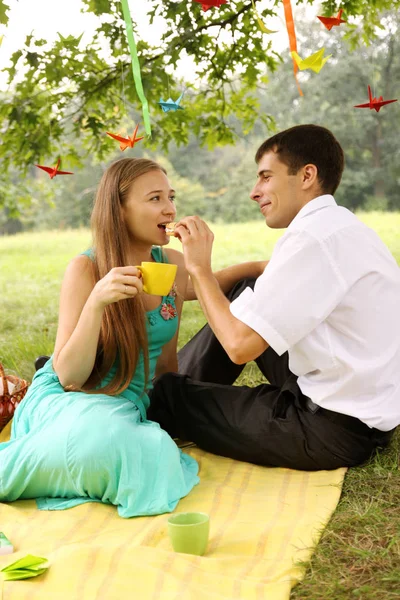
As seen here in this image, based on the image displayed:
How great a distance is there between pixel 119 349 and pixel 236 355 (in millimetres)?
665

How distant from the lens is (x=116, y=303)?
3428 millimetres

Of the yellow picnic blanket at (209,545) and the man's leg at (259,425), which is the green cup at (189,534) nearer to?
the yellow picnic blanket at (209,545)

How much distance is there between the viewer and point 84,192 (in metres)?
27.8

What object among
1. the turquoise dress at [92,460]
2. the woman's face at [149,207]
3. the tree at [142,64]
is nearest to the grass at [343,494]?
the turquoise dress at [92,460]

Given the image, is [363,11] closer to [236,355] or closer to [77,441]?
[236,355]

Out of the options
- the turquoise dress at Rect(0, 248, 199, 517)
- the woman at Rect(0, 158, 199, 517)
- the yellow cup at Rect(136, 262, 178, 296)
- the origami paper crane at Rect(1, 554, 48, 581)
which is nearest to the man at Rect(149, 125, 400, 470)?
the yellow cup at Rect(136, 262, 178, 296)

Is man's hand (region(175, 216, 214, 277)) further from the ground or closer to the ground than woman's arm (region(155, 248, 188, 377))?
further from the ground

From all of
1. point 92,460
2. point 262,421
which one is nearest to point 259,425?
point 262,421

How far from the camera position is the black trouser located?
130 inches

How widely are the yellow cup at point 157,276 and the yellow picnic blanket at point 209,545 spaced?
905 millimetres

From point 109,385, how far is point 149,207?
84 centimetres

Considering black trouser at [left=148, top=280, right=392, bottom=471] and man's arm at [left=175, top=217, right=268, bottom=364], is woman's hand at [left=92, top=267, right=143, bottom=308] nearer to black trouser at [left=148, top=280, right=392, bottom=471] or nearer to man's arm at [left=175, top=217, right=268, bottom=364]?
man's arm at [left=175, top=217, right=268, bottom=364]

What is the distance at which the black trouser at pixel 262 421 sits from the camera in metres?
3.30

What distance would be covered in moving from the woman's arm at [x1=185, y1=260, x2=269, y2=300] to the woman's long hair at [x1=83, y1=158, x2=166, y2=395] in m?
0.56
